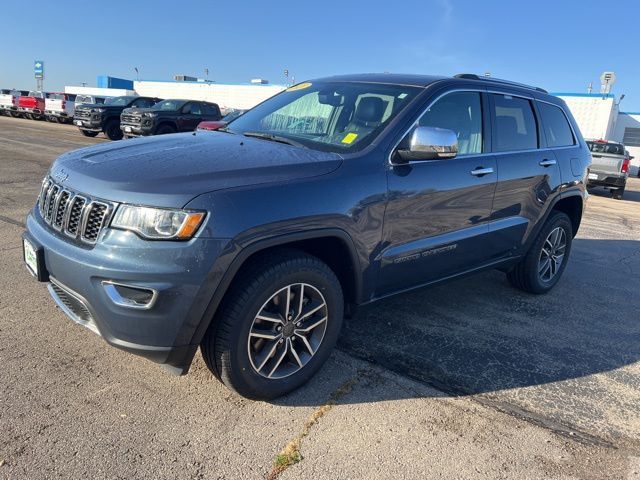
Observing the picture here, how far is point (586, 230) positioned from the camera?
899 cm

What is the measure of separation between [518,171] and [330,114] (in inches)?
67.0

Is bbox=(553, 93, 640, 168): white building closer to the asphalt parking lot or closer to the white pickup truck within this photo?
the asphalt parking lot

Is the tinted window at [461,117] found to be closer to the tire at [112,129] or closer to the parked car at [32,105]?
the tire at [112,129]

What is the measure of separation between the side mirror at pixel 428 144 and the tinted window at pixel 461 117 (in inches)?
12.2

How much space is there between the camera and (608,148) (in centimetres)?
1672

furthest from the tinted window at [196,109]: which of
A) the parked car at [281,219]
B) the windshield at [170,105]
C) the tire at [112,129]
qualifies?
Answer: the parked car at [281,219]

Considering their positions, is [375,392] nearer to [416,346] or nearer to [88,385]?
[416,346]

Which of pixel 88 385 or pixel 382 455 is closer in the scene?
pixel 382 455

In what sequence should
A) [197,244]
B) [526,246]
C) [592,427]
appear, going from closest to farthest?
[197,244] < [592,427] < [526,246]

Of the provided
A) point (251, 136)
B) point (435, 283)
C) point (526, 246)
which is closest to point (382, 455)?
point (435, 283)

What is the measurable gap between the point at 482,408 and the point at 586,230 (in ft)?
23.0

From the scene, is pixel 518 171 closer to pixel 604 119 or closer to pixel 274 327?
pixel 274 327

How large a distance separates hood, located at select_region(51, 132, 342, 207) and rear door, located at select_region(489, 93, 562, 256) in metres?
1.77

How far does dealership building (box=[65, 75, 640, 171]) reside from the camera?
2889cm
